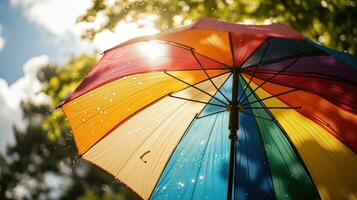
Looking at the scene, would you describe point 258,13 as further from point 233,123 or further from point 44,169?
point 44,169

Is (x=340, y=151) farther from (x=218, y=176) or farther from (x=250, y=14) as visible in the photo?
(x=250, y=14)

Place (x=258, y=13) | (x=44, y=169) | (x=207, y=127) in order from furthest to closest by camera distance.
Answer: (x=44, y=169) < (x=258, y=13) < (x=207, y=127)

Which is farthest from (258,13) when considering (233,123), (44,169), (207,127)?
(44,169)

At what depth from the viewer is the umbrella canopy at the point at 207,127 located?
3141mm

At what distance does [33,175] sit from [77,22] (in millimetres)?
23123

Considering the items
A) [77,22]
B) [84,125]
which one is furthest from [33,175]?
[84,125]

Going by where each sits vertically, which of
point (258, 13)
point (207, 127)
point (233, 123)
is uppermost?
point (258, 13)

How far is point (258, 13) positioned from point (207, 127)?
355 cm

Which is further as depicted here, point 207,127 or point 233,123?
point 207,127

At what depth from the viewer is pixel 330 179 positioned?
3.34 metres

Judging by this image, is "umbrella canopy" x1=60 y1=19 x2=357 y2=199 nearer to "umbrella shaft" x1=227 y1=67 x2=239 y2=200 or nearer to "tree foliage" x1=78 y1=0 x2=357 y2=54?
"umbrella shaft" x1=227 y1=67 x2=239 y2=200

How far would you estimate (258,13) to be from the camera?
255 inches

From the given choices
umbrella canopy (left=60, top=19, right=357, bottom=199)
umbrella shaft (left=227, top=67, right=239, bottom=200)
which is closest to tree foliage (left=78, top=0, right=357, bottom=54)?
umbrella canopy (left=60, top=19, right=357, bottom=199)

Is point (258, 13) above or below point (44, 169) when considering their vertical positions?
below
